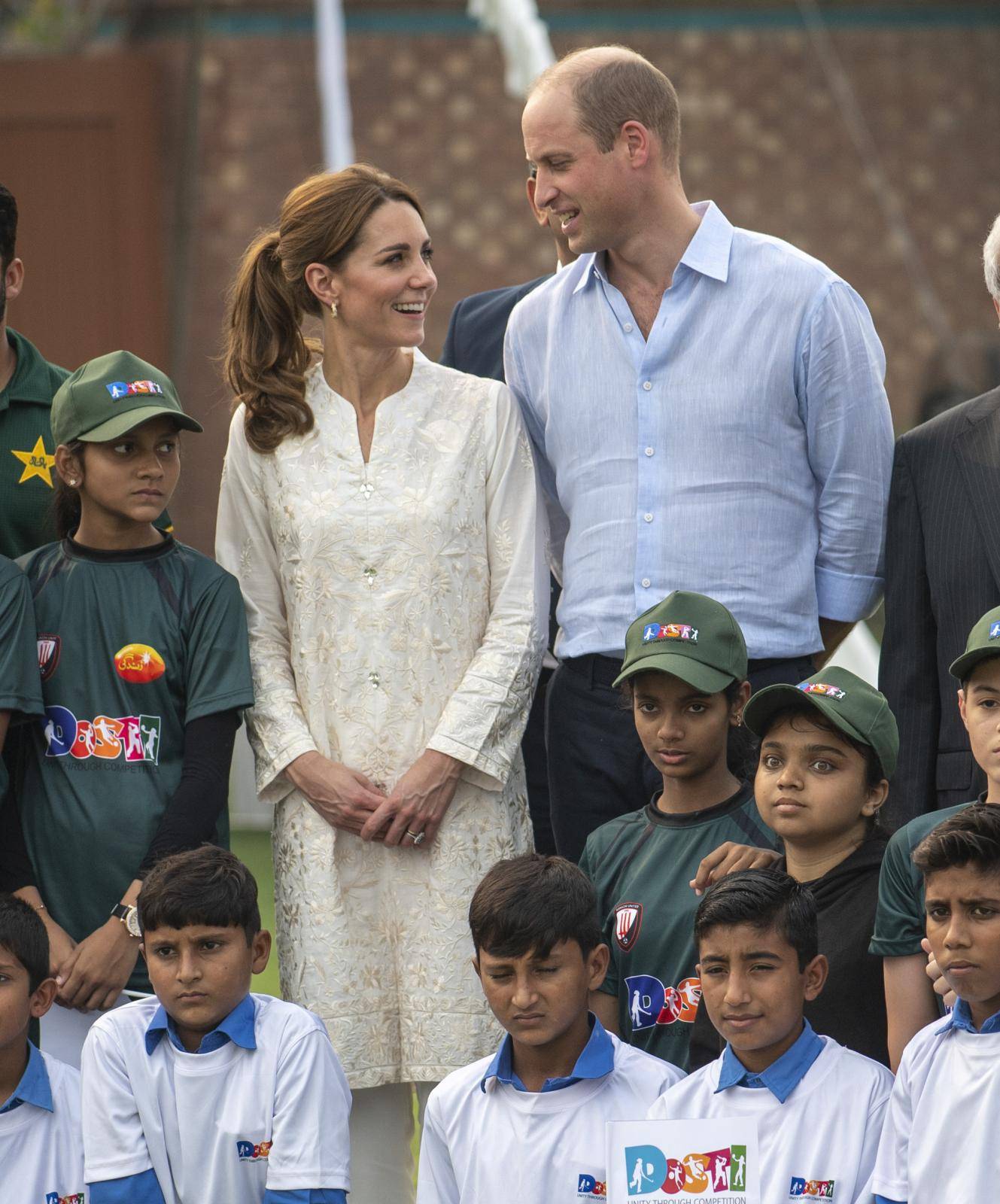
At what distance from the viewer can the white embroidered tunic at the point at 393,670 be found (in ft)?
11.4

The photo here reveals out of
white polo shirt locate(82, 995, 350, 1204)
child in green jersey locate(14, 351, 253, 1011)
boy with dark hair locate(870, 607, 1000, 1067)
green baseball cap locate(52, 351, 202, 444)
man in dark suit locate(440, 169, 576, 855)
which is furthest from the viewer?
man in dark suit locate(440, 169, 576, 855)

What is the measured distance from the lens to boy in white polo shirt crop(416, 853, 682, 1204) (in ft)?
9.73

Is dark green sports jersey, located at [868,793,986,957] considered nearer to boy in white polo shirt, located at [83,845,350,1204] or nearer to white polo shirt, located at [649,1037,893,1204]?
white polo shirt, located at [649,1037,893,1204]

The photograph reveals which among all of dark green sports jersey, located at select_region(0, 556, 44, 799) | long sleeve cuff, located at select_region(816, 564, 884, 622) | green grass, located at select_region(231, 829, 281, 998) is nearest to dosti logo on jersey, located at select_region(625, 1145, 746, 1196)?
long sleeve cuff, located at select_region(816, 564, 884, 622)

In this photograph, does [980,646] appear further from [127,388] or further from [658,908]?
[127,388]

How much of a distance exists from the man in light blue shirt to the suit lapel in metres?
0.21

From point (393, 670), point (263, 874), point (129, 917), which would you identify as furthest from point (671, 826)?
point (263, 874)

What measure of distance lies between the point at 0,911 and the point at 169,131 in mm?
8689

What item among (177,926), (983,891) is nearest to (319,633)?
(177,926)

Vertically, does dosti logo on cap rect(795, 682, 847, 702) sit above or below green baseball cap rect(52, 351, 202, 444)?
below

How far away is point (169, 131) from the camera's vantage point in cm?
1124

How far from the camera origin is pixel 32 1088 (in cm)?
318

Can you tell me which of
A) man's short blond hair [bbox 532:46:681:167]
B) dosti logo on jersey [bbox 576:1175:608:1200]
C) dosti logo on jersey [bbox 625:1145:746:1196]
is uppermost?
man's short blond hair [bbox 532:46:681:167]

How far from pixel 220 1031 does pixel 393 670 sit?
71cm
